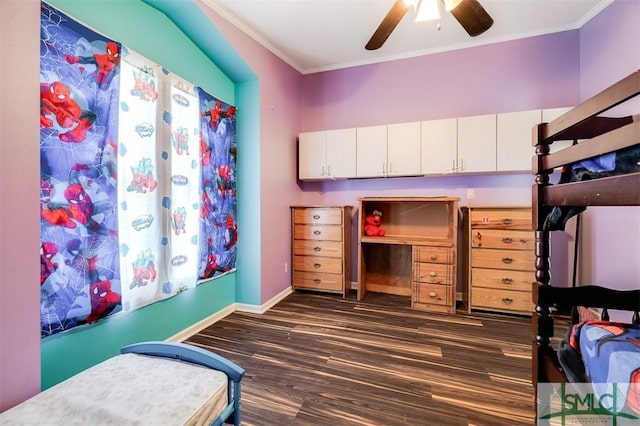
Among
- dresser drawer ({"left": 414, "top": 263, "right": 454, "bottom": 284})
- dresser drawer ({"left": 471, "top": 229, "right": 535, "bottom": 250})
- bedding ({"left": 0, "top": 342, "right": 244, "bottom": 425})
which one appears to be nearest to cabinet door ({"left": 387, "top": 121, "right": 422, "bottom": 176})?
dresser drawer ({"left": 471, "top": 229, "right": 535, "bottom": 250})

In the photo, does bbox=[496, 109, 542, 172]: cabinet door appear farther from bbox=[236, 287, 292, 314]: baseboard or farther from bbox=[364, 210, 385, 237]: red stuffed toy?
bbox=[236, 287, 292, 314]: baseboard

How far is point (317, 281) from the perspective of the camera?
128 inches

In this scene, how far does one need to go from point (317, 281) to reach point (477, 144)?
7.43ft

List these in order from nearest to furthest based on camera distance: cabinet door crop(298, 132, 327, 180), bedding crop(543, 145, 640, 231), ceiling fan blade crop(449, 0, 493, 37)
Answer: bedding crop(543, 145, 640, 231) < ceiling fan blade crop(449, 0, 493, 37) < cabinet door crop(298, 132, 327, 180)

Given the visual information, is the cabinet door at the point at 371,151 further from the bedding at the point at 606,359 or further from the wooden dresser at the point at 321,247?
the bedding at the point at 606,359

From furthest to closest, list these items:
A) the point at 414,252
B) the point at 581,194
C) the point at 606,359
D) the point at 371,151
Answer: the point at 371,151 < the point at 414,252 < the point at 581,194 < the point at 606,359

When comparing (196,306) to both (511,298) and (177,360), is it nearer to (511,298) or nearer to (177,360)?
(177,360)

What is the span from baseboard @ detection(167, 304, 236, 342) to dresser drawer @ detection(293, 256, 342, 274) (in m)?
0.88

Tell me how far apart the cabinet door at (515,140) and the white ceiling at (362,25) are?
2.84 ft

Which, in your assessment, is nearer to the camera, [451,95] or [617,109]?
[617,109]

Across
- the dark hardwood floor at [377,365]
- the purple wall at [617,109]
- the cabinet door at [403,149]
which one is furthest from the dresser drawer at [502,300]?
the cabinet door at [403,149]

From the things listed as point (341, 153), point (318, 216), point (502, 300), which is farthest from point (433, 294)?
point (341, 153)

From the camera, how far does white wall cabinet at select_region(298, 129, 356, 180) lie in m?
3.17

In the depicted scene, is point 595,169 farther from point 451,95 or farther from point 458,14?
point 451,95
